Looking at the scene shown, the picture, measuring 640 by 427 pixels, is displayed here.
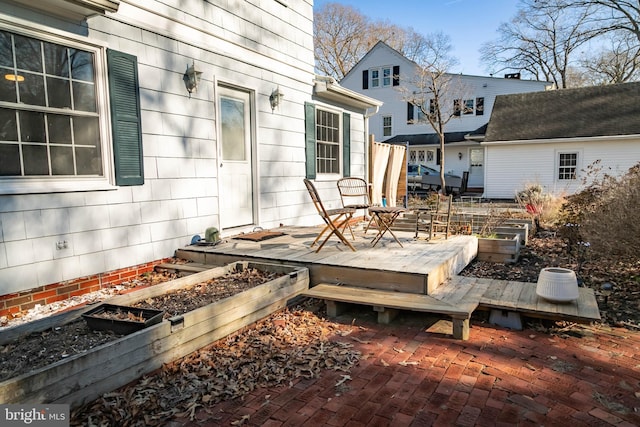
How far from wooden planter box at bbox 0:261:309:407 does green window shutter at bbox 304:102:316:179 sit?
364 cm

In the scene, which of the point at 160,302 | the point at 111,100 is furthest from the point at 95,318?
the point at 111,100

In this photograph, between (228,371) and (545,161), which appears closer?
(228,371)

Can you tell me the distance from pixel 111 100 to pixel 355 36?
90.4 feet

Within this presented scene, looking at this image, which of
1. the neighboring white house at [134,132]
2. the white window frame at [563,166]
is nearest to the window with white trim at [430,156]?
the white window frame at [563,166]

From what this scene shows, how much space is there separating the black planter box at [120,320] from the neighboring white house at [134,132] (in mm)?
1083

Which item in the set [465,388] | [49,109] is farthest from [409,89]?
[465,388]

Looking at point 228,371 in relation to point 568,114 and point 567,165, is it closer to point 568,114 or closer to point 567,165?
point 567,165

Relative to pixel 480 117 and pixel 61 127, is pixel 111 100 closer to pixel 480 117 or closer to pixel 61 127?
pixel 61 127

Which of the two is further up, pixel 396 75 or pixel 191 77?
pixel 396 75

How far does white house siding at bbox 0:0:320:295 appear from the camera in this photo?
3729mm

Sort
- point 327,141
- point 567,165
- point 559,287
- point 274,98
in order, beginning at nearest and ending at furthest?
point 559,287
point 274,98
point 327,141
point 567,165

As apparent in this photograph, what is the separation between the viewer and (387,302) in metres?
3.55

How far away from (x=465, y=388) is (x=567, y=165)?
641 inches

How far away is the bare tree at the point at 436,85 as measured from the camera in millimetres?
19250
